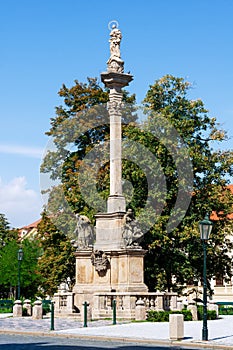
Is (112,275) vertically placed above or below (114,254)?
below

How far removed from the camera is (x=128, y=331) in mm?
22203

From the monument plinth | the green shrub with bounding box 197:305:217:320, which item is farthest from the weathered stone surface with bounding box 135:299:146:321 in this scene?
the green shrub with bounding box 197:305:217:320

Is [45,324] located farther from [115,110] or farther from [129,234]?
[115,110]

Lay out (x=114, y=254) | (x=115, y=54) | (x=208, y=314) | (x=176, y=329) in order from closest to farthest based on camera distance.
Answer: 1. (x=176, y=329)
2. (x=208, y=314)
3. (x=114, y=254)
4. (x=115, y=54)

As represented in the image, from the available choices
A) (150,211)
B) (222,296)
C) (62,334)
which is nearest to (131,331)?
(62,334)

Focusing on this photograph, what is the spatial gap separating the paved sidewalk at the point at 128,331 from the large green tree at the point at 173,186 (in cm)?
1331

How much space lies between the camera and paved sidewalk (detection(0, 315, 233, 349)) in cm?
1902

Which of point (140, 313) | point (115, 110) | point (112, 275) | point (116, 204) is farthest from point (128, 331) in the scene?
point (115, 110)

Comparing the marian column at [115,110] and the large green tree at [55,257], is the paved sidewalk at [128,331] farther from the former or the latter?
the large green tree at [55,257]

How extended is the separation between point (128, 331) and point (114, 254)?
8290 millimetres

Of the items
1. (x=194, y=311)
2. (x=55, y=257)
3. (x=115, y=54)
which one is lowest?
A: (x=194, y=311)

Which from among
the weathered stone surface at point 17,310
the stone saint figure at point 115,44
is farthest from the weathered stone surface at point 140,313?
the stone saint figure at point 115,44

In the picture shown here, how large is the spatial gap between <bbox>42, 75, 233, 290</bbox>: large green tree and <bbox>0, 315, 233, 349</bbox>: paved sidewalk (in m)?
13.3

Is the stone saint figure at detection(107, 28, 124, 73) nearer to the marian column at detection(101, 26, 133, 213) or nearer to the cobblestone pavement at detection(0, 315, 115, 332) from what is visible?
the marian column at detection(101, 26, 133, 213)
